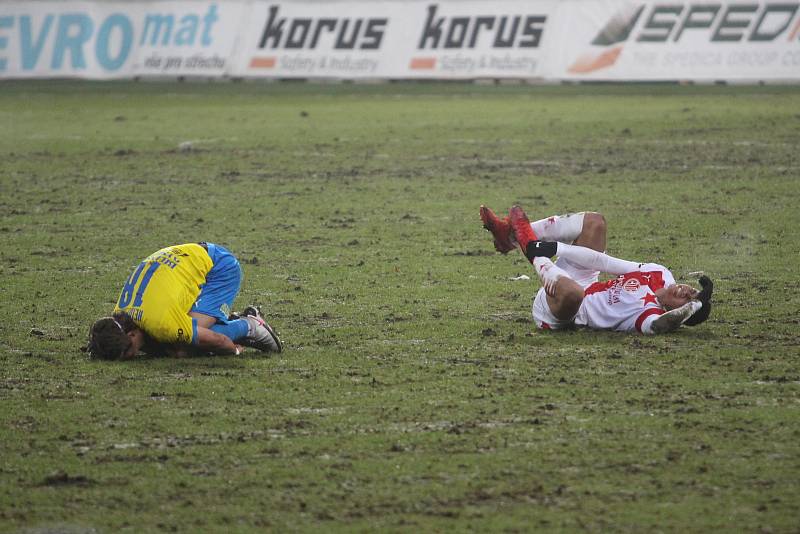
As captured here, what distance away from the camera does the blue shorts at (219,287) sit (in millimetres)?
7930

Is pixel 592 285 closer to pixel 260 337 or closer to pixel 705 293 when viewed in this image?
pixel 705 293

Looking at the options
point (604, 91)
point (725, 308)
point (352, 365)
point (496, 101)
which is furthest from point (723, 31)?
point (352, 365)

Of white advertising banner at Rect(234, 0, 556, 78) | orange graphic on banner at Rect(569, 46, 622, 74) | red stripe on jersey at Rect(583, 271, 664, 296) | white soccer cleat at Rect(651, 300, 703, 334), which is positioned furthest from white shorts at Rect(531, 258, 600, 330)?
white advertising banner at Rect(234, 0, 556, 78)

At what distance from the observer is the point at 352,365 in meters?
7.65

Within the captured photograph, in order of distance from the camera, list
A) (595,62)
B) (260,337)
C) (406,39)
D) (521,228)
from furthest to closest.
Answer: (406,39), (595,62), (521,228), (260,337)

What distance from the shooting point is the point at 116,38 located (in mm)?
31391

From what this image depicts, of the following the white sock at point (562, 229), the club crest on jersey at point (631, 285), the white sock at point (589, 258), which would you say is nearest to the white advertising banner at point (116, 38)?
the white sock at point (562, 229)

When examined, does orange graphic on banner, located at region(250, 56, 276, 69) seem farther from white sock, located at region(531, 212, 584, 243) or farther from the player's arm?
the player's arm

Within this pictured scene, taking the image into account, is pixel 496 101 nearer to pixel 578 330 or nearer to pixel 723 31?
pixel 723 31

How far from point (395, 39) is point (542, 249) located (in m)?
21.9

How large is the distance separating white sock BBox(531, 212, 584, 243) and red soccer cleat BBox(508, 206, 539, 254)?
0.32 ft

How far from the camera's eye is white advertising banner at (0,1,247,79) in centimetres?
3105

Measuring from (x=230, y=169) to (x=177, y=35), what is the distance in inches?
588

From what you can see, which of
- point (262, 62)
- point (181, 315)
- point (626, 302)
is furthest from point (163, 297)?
point (262, 62)
